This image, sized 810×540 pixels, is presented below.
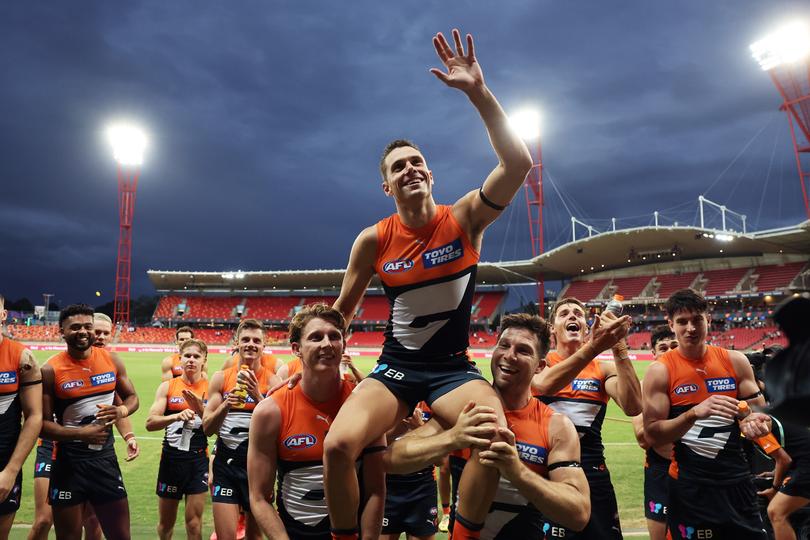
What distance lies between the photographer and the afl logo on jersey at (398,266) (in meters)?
3.81

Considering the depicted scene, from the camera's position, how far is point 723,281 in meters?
50.7

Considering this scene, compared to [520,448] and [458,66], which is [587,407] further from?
[458,66]

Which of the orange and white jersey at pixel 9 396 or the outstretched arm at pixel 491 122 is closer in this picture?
the outstretched arm at pixel 491 122

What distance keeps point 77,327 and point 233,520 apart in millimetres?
2483

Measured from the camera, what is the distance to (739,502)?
4332 mm

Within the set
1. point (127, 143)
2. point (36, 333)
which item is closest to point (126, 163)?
point (127, 143)

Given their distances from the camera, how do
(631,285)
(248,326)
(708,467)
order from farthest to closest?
1. (631,285)
2. (248,326)
3. (708,467)

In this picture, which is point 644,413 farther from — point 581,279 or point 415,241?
point 581,279

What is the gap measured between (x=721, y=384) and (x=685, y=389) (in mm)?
300

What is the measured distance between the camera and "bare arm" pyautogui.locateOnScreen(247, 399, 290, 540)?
3.60m

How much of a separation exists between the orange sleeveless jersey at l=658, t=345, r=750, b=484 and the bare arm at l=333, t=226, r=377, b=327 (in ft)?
9.11

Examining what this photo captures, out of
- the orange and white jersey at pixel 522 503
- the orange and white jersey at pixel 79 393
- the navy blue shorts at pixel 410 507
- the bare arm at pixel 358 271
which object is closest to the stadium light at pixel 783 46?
the navy blue shorts at pixel 410 507

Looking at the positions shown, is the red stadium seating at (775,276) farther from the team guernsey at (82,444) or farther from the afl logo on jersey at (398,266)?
the team guernsey at (82,444)

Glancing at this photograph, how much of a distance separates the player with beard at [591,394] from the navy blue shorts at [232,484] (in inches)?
123
